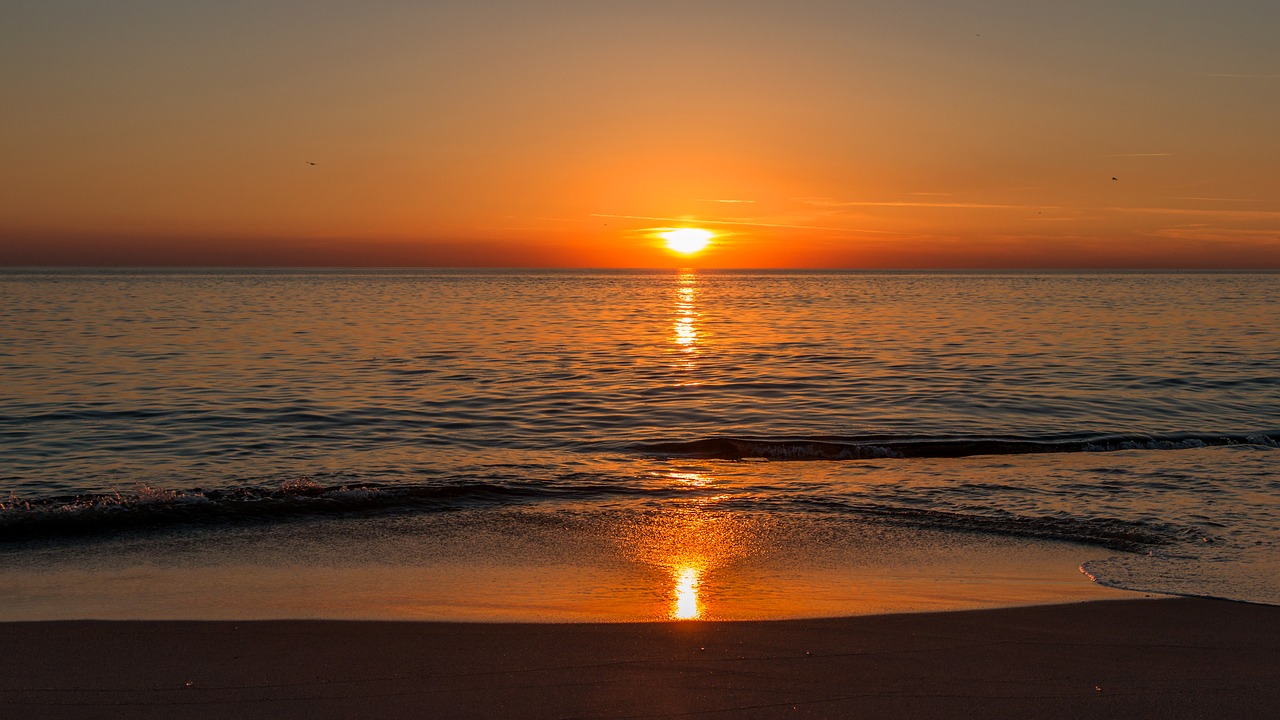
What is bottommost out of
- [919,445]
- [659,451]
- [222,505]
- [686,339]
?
[686,339]

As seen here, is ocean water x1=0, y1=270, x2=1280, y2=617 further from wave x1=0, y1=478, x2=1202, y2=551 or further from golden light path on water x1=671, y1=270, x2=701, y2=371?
golden light path on water x1=671, y1=270, x2=701, y2=371

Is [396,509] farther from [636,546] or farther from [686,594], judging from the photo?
[686,594]

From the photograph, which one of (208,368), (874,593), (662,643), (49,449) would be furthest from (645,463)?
(208,368)

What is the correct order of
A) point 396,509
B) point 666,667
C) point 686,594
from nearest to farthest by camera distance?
point 666,667
point 686,594
point 396,509

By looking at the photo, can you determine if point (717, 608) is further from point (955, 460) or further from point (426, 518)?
point (955, 460)

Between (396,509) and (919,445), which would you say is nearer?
(396,509)

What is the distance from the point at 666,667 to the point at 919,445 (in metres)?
10.1

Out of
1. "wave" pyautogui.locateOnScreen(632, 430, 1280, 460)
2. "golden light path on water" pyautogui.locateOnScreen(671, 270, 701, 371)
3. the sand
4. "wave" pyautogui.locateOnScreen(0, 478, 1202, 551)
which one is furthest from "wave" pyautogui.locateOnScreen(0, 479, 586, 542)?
"golden light path on water" pyautogui.locateOnScreen(671, 270, 701, 371)

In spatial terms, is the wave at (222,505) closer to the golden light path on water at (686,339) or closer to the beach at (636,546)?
the beach at (636,546)

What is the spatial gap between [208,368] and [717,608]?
21.5m

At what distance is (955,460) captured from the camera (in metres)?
13.4

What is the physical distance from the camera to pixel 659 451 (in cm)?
1447

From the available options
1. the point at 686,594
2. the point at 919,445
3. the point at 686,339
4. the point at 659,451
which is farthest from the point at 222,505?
the point at 686,339

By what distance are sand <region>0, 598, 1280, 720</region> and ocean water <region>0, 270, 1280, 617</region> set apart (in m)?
1.42
